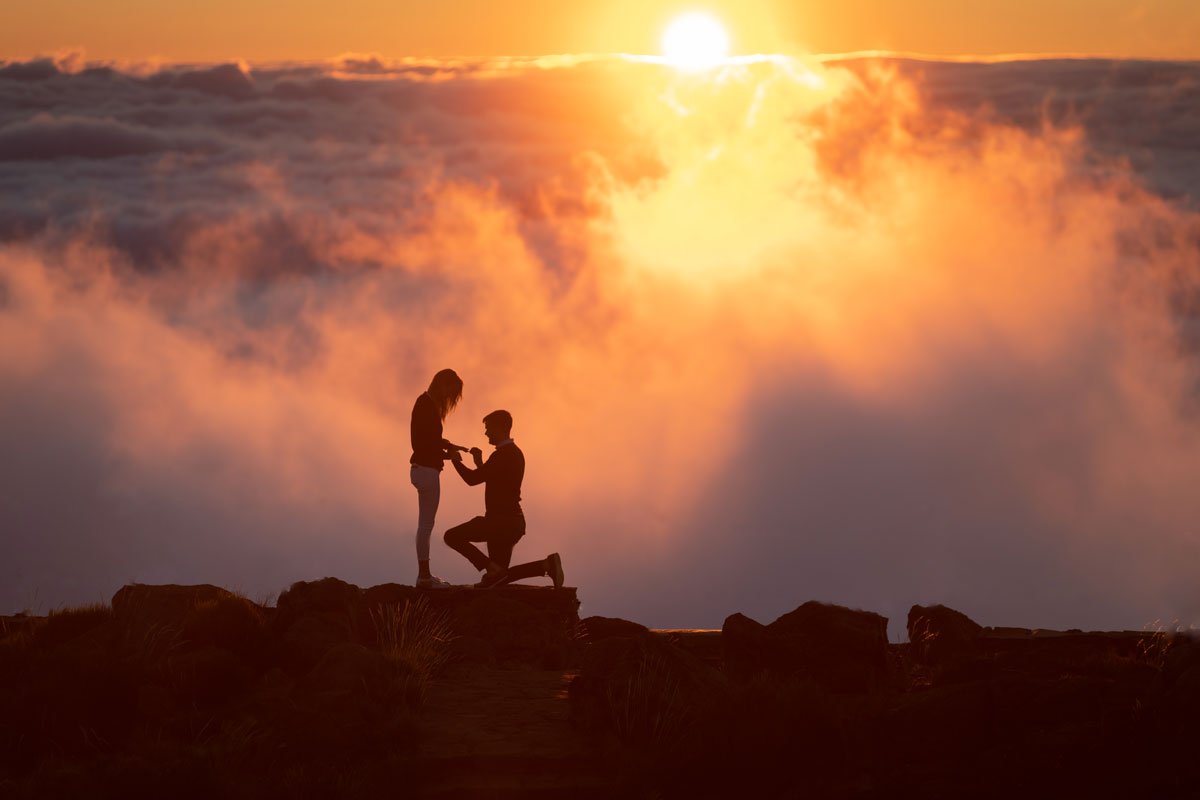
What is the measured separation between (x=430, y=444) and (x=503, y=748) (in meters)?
4.06

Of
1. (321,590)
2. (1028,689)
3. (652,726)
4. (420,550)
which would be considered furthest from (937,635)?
(321,590)

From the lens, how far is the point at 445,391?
1705 cm

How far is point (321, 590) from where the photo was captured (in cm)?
1752

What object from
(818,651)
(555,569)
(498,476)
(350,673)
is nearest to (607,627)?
(555,569)

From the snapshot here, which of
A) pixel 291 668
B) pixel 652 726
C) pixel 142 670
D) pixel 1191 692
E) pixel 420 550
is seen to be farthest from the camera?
pixel 420 550

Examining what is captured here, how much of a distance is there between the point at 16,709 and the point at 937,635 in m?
9.71

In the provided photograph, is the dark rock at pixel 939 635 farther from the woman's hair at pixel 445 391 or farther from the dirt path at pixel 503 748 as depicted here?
the woman's hair at pixel 445 391

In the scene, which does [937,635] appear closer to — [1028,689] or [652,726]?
[1028,689]

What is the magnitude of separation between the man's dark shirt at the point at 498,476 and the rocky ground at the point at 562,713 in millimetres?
1510

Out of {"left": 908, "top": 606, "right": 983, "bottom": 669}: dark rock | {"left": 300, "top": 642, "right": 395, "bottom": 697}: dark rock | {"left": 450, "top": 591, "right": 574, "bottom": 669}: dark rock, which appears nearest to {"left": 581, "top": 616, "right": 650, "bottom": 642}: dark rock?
{"left": 450, "top": 591, "right": 574, "bottom": 669}: dark rock

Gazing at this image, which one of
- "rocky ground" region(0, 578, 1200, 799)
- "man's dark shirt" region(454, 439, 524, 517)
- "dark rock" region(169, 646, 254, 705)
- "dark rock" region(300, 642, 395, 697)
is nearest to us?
"rocky ground" region(0, 578, 1200, 799)

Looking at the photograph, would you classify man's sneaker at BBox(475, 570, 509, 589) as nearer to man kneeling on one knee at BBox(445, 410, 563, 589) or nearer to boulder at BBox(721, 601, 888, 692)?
man kneeling on one knee at BBox(445, 410, 563, 589)

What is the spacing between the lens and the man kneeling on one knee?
1722cm

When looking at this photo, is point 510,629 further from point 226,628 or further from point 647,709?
point 647,709
